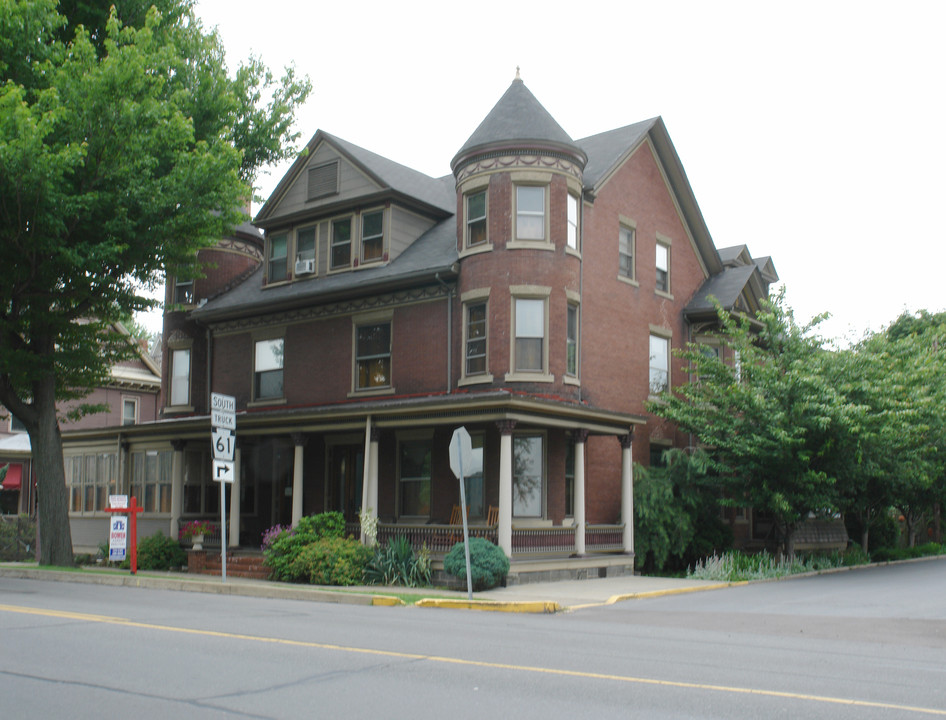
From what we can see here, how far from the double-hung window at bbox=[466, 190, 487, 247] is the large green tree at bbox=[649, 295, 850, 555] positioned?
6156mm

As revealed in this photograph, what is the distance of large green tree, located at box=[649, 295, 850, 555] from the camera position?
2156cm

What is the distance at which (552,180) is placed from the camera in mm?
22453

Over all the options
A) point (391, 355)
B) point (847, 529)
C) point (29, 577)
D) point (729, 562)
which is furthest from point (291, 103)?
point (847, 529)

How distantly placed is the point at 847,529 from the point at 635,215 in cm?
1274

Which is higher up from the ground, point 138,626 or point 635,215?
point 635,215

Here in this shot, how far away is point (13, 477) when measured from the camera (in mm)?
38156

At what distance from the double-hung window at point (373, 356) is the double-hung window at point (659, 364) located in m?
7.46

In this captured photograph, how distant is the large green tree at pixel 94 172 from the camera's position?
60.7 ft

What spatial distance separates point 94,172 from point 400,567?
33.9ft

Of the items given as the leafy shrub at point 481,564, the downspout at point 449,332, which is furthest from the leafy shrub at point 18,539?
the leafy shrub at point 481,564

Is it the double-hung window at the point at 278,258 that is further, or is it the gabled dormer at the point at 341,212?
the double-hung window at the point at 278,258

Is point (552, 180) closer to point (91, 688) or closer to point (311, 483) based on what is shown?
point (311, 483)

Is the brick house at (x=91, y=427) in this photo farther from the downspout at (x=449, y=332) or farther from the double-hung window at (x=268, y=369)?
the downspout at (x=449, y=332)

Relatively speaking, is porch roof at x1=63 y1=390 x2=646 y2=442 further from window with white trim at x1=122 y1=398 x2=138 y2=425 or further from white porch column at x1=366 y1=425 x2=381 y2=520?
window with white trim at x1=122 y1=398 x2=138 y2=425
